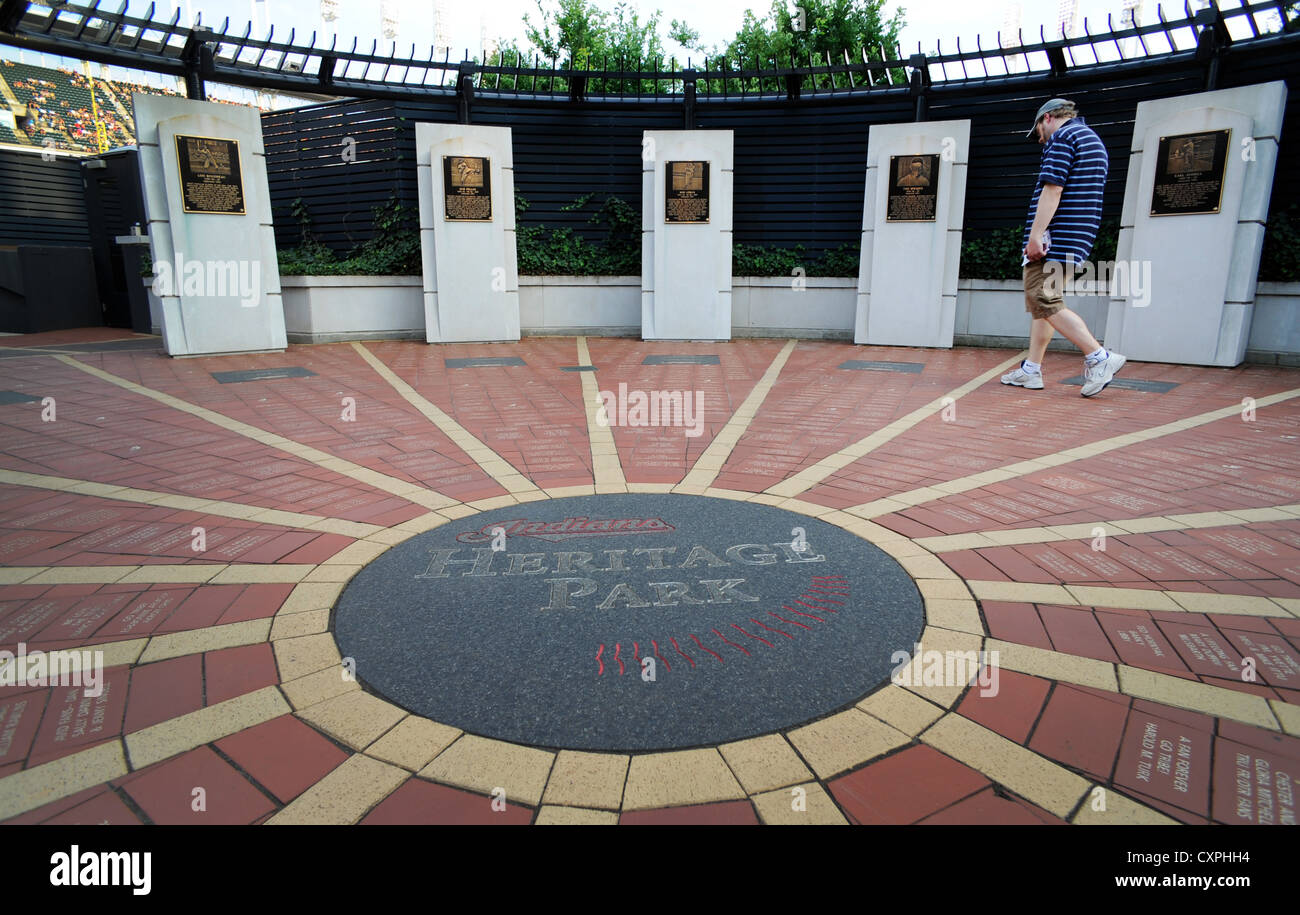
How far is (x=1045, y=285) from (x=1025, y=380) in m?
1.08

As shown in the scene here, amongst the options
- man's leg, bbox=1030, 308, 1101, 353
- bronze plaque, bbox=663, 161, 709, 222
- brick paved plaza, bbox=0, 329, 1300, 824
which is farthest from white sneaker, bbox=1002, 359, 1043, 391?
bronze plaque, bbox=663, 161, 709, 222

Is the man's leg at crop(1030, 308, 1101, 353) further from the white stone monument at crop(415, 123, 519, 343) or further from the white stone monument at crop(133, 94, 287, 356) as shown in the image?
the white stone monument at crop(133, 94, 287, 356)

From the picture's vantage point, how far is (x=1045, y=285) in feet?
22.8

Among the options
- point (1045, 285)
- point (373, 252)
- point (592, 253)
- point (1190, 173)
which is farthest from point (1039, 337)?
point (373, 252)

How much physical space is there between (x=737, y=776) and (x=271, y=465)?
4.33m

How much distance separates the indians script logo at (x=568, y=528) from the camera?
3.79m

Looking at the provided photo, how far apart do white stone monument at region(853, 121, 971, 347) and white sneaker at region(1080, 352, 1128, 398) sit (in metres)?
3.61

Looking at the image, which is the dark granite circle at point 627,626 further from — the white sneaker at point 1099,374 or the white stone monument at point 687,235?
the white stone monument at point 687,235

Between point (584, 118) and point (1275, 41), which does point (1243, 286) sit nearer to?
point (1275, 41)

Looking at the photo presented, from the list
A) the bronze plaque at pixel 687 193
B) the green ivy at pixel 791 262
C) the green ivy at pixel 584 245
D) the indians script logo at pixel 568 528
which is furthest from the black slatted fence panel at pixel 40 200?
the indians script logo at pixel 568 528

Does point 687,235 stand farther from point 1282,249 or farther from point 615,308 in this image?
point 1282,249

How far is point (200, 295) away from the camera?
390 inches
